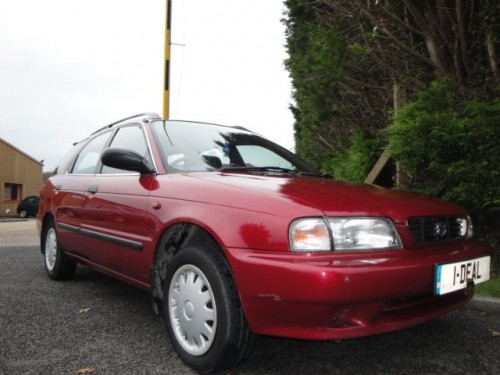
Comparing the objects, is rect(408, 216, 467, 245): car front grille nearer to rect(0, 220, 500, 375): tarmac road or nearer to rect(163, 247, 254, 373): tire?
rect(0, 220, 500, 375): tarmac road

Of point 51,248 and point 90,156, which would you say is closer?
point 90,156

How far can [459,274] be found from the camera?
94.0 inches

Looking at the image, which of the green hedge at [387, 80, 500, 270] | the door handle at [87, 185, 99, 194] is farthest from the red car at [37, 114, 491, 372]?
the green hedge at [387, 80, 500, 270]

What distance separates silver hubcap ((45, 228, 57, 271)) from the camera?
459cm

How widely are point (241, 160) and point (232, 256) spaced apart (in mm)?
1182

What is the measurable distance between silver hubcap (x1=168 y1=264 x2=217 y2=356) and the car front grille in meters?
1.09

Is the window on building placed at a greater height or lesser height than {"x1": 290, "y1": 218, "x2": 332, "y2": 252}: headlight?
lesser

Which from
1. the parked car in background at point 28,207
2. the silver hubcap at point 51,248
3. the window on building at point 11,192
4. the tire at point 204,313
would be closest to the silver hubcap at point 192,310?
the tire at point 204,313

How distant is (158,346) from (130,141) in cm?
160

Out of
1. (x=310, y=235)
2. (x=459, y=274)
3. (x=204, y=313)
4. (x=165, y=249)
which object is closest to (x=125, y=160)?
(x=165, y=249)

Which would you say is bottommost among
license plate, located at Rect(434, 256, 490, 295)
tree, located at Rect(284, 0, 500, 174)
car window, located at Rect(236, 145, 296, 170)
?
license plate, located at Rect(434, 256, 490, 295)

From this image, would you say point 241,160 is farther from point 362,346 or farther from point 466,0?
point 466,0

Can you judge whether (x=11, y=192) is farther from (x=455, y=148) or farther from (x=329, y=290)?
(x=329, y=290)

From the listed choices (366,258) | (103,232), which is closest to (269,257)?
(366,258)
